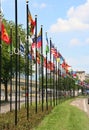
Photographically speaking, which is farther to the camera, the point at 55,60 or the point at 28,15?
the point at 55,60

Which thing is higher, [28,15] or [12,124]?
[28,15]

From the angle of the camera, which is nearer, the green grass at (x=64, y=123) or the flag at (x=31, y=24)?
the green grass at (x=64, y=123)

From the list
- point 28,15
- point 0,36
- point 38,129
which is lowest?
point 38,129

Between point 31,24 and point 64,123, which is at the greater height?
point 31,24

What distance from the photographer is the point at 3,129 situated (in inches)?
843

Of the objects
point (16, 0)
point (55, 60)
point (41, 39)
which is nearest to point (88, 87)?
point (55, 60)

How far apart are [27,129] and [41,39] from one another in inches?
591

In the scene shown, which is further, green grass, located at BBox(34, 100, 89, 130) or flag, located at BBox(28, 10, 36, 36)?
flag, located at BBox(28, 10, 36, 36)

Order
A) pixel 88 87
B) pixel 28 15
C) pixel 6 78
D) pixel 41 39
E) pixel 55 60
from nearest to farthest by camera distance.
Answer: pixel 28 15 < pixel 41 39 < pixel 55 60 < pixel 6 78 < pixel 88 87

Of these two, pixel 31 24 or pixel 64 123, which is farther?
pixel 31 24

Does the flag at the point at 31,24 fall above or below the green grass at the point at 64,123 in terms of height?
above

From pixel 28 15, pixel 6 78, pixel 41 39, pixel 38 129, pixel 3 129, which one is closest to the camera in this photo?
pixel 3 129

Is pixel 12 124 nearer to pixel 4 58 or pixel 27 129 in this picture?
pixel 27 129

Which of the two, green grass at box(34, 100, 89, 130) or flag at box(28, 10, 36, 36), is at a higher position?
flag at box(28, 10, 36, 36)
